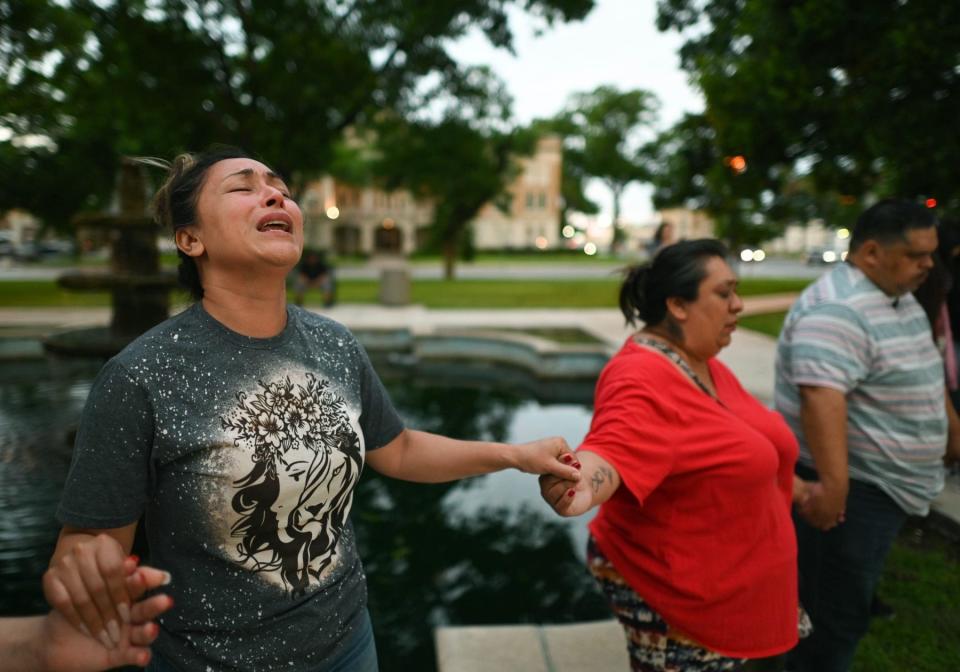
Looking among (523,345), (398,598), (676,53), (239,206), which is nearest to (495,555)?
(398,598)

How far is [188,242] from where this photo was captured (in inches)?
→ 67.4

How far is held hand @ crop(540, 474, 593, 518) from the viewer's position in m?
1.91

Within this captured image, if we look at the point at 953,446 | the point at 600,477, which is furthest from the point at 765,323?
the point at 600,477

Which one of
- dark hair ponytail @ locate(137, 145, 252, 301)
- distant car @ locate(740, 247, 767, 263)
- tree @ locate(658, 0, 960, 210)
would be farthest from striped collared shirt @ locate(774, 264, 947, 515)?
distant car @ locate(740, 247, 767, 263)

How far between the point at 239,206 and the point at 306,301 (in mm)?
18206

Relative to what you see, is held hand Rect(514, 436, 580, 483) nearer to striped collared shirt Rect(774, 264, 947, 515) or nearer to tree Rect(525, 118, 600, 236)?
striped collared shirt Rect(774, 264, 947, 515)

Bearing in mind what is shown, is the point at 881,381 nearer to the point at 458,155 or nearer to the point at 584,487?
the point at 584,487

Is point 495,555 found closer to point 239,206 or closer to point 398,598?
point 398,598

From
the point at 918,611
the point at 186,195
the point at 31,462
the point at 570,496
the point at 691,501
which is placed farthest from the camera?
the point at 31,462

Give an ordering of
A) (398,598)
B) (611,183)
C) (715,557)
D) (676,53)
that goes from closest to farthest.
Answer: (715,557) < (398,598) < (676,53) < (611,183)

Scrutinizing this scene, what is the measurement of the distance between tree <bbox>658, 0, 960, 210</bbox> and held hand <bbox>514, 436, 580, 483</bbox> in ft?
23.2

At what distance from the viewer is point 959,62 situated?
23.6 ft

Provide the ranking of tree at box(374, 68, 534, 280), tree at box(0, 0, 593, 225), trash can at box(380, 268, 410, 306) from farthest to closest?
tree at box(374, 68, 534, 280), trash can at box(380, 268, 410, 306), tree at box(0, 0, 593, 225)

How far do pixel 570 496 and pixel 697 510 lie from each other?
0.49m
